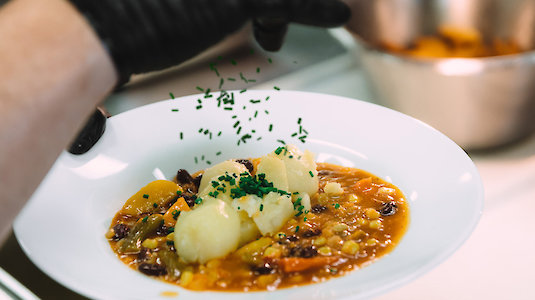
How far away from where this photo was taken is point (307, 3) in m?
1.06

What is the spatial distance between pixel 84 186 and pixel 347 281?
643 millimetres

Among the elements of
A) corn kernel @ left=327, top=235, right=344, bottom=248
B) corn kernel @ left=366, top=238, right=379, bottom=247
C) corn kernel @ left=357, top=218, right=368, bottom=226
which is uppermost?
corn kernel @ left=327, top=235, right=344, bottom=248

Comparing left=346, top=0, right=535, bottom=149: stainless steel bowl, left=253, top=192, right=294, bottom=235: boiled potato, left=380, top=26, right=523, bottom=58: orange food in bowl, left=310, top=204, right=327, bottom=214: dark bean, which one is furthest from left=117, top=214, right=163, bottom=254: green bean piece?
left=380, top=26, right=523, bottom=58: orange food in bowl

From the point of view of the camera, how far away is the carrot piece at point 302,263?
104cm

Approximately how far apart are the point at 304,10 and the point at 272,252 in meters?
0.45

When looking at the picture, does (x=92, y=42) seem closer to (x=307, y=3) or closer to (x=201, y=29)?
(x=201, y=29)

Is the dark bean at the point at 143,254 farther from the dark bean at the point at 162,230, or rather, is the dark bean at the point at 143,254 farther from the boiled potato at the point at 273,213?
the boiled potato at the point at 273,213

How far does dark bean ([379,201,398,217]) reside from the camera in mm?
1215

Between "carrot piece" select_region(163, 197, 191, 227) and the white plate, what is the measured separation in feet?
0.41

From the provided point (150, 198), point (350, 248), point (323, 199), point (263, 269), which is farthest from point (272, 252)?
point (150, 198)

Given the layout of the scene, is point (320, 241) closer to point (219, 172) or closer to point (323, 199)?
point (323, 199)

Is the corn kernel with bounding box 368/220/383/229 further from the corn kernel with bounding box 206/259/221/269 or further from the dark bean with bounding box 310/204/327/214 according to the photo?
the corn kernel with bounding box 206/259/221/269

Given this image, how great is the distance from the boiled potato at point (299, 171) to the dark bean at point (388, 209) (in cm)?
16

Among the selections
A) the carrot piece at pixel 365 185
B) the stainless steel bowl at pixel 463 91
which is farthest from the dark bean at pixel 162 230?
the stainless steel bowl at pixel 463 91
